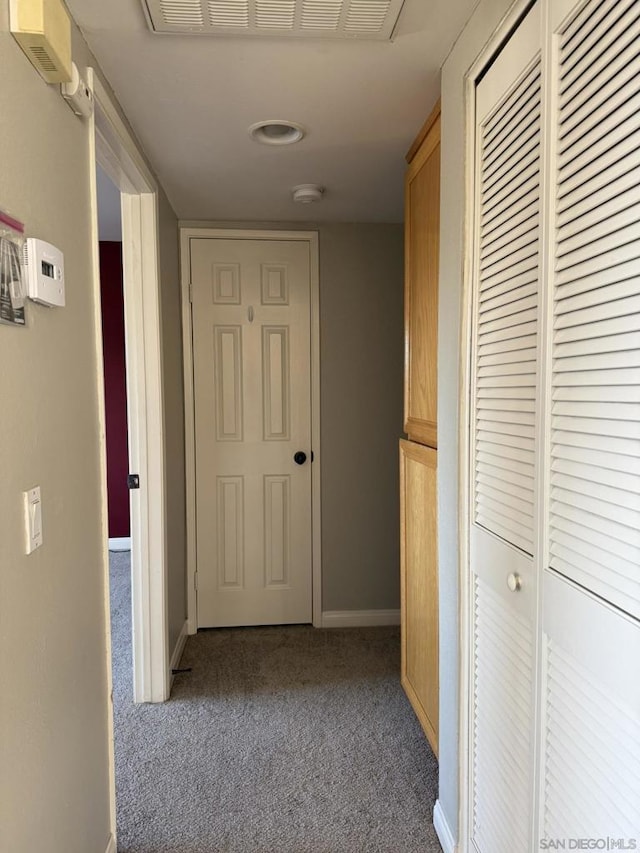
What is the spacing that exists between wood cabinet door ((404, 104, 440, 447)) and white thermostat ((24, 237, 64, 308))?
3.60 ft

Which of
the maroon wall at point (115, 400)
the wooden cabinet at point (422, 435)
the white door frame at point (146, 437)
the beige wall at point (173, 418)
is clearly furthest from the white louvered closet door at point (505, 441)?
the maroon wall at point (115, 400)

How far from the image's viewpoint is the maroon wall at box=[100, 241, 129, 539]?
4270 millimetres

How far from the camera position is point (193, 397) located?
9.98 feet

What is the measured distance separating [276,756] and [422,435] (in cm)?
129

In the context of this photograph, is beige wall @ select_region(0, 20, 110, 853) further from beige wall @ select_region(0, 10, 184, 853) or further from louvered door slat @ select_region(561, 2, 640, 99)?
louvered door slat @ select_region(561, 2, 640, 99)

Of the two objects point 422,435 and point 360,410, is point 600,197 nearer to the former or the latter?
point 422,435

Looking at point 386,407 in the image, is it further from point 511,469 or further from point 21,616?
point 21,616

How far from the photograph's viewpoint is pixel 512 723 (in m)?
1.21

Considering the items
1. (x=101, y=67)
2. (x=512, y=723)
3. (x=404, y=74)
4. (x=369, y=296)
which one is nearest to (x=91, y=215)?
(x=101, y=67)

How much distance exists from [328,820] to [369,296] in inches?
93.5

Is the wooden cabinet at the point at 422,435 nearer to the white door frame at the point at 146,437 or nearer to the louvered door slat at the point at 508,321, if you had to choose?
the louvered door slat at the point at 508,321

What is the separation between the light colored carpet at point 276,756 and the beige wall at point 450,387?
0.29 metres

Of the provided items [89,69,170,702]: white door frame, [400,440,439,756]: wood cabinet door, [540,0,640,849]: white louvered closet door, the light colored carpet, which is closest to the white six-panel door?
the light colored carpet

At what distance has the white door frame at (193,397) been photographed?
297 cm
